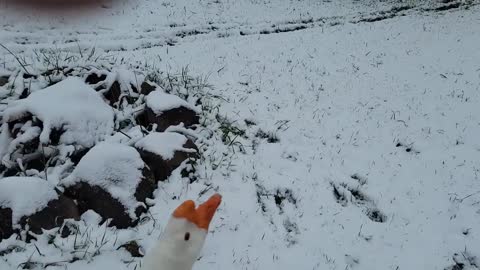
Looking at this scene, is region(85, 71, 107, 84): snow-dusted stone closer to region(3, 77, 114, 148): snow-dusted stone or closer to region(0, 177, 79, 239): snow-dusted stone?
region(3, 77, 114, 148): snow-dusted stone

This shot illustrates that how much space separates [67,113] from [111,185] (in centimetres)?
126

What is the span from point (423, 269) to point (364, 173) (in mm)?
1735

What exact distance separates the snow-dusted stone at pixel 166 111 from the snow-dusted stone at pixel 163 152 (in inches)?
20.6

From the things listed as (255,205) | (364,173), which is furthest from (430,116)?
(255,205)

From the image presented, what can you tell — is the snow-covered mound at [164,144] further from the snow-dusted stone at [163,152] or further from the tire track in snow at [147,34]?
the tire track in snow at [147,34]

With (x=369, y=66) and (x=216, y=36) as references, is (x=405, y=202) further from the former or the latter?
(x=216, y=36)

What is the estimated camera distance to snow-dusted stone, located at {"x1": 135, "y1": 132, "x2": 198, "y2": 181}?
4.86m

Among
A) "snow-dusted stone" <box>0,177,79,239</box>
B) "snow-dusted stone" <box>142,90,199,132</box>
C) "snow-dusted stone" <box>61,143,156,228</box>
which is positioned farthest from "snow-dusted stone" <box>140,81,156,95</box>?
"snow-dusted stone" <box>0,177,79,239</box>

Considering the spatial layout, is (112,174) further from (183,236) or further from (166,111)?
Result: (183,236)

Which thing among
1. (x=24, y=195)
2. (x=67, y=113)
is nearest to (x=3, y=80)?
(x=67, y=113)

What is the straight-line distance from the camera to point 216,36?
463 inches

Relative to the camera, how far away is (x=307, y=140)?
6.48m

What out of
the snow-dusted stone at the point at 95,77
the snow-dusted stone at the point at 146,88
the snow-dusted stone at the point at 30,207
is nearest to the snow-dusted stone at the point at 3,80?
the snow-dusted stone at the point at 95,77

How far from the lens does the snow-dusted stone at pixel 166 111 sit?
5625mm
